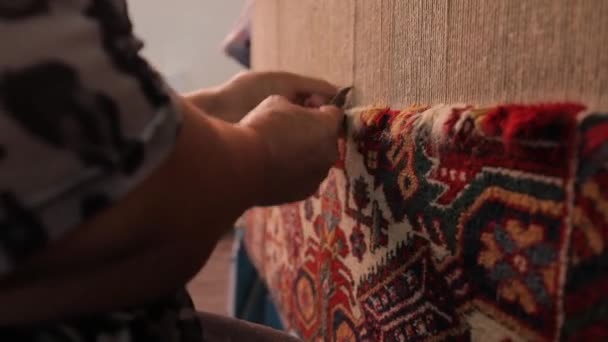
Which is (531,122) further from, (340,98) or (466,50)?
(340,98)

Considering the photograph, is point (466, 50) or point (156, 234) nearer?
point (156, 234)

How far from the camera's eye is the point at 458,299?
0.44m

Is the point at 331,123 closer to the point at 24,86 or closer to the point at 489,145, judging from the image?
the point at 489,145

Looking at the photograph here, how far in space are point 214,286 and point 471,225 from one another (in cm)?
205

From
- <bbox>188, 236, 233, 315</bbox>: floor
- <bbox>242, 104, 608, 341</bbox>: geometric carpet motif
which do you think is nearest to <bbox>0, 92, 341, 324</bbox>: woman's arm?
<bbox>242, 104, 608, 341</bbox>: geometric carpet motif

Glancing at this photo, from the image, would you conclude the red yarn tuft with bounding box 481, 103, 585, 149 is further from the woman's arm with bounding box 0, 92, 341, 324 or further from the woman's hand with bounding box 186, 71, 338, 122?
the woman's hand with bounding box 186, 71, 338, 122

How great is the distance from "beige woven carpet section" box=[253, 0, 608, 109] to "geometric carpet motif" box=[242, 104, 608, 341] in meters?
0.02

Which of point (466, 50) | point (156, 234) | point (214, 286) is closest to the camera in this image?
point (156, 234)

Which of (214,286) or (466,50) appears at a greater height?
(466,50)

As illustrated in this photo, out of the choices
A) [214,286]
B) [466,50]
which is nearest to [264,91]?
[466,50]

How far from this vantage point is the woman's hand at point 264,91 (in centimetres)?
70

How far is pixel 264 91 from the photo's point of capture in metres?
0.72

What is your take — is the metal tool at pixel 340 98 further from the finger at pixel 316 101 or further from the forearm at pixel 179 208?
the forearm at pixel 179 208

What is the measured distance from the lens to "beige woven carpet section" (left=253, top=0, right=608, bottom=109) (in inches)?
13.2
